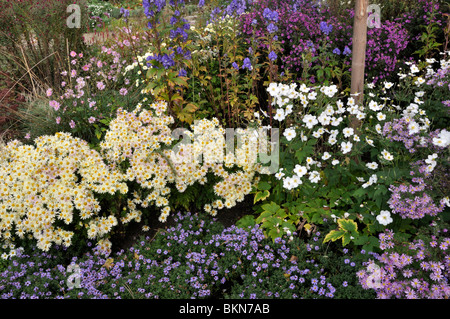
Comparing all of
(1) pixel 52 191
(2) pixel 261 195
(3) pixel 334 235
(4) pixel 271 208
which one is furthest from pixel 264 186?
(1) pixel 52 191

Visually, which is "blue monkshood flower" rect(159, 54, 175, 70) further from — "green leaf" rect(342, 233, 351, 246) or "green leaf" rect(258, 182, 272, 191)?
"green leaf" rect(342, 233, 351, 246)

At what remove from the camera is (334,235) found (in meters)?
2.78

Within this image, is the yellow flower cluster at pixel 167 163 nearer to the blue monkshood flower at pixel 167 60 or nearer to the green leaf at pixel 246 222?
the green leaf at pixel 246 222

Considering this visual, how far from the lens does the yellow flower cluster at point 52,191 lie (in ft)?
9.55

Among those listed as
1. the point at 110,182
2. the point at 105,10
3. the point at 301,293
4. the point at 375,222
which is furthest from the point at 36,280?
the point at 105,10

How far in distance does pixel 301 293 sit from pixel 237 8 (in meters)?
2.88

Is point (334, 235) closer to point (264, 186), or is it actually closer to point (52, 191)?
point (264, 186)

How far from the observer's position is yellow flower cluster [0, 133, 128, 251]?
9.55 ft

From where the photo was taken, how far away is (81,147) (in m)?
3.16

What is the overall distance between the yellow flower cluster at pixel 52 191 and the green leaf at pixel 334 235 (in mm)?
1492

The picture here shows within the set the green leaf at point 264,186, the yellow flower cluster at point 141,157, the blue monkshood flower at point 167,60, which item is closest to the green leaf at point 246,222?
the green leaf at point 264,186

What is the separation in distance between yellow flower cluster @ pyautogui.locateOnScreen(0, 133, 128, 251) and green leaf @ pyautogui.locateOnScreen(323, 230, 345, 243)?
1.49 meters

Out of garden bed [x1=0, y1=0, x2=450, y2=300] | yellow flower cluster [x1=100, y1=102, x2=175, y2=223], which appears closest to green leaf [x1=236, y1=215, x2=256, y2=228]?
garden bed [x1=0, y1=0, x2=450, y2=300]

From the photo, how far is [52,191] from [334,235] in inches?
79.4
